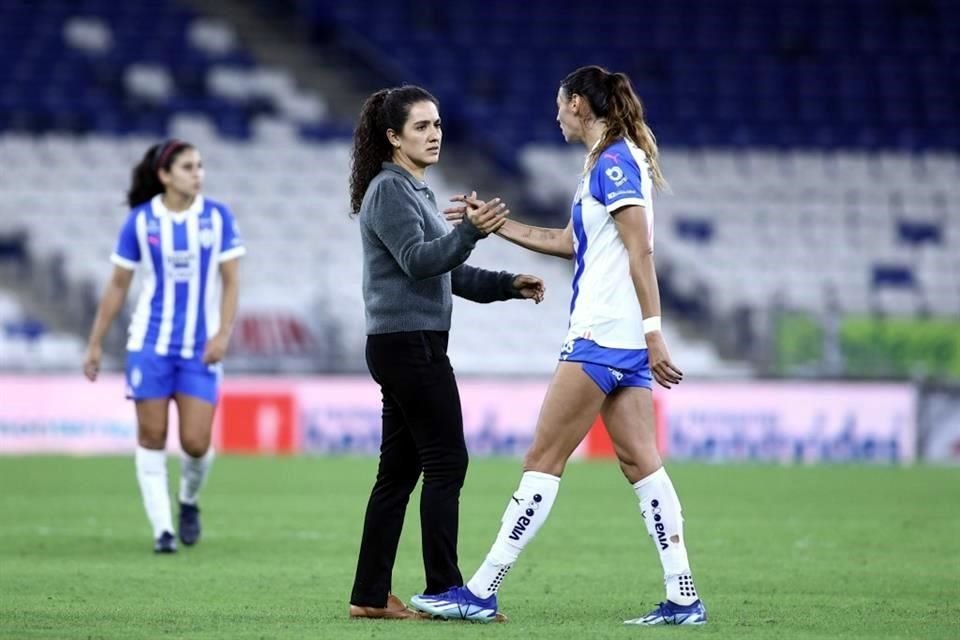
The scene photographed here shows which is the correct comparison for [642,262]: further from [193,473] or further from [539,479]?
[193,473]

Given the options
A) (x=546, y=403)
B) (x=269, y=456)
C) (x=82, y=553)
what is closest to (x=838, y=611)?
(x=546, y=403)

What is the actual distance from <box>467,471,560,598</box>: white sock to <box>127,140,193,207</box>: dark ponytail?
4124mm

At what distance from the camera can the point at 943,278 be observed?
25156mm

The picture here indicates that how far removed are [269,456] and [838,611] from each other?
1236cm

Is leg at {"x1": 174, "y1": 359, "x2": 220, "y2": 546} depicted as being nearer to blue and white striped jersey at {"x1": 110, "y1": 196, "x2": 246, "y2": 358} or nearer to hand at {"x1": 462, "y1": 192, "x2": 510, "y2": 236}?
blue and white striped jersey at {"x1": 110, "y1": 196, "x2": 246, "y2": 358}

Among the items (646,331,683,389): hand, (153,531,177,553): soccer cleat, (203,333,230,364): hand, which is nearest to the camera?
(646,331,683,389): hand

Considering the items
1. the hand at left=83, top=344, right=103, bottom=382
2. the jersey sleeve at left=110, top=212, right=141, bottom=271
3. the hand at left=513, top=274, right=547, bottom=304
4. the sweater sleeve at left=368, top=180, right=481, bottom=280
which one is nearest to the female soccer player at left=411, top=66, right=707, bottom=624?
the sweater sleeve at left=368, top=180, right=481, bottom=280

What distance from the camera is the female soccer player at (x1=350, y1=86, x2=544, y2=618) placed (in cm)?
663

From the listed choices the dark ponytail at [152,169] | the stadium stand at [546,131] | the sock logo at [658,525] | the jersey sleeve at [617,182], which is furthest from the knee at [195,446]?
the stadium stand at [546,131]

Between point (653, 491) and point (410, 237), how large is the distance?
132cm

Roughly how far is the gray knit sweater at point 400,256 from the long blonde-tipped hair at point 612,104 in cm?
68

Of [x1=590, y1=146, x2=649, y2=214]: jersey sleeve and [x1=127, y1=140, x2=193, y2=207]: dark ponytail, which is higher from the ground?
[x1=127, y1=140, x2=193, y2=207]: dark ponytail

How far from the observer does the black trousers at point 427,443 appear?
21.8 ft

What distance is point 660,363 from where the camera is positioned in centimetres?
629
